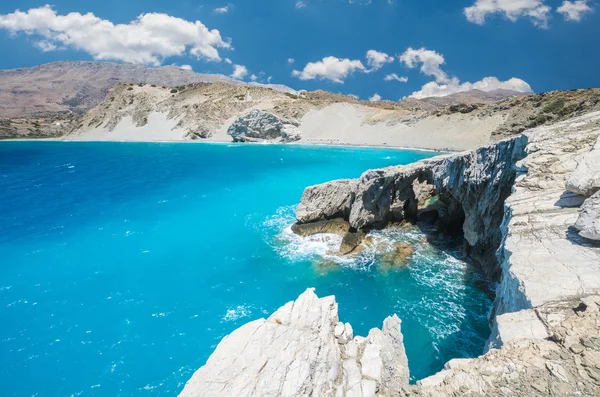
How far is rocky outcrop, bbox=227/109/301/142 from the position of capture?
84.5 metres

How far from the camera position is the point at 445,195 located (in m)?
23.0

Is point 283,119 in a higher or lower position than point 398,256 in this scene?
higher

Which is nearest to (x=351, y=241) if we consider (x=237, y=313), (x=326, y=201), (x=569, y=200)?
(x=326, y=201)

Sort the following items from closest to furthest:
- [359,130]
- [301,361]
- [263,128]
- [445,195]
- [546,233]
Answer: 1. [301,361]
2. [546,233]
3. [445,195]
4. [263,128]
5. [359,130]

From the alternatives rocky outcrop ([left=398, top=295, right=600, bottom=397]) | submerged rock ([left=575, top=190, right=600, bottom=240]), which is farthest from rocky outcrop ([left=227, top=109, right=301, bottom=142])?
rocky outcrop ([left=398, top=295, right=600, bottom=397])

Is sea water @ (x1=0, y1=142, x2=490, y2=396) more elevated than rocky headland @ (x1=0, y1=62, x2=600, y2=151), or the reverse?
rocky headland @ (x1=0, y1=62, x2=600, y2=151)

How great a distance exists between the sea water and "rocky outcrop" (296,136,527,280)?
5.54 ft

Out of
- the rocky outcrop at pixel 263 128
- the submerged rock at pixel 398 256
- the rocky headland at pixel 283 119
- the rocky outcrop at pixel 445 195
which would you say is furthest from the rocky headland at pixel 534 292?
the rocky outcrop at pixel 263 128

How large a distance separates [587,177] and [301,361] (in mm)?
8563

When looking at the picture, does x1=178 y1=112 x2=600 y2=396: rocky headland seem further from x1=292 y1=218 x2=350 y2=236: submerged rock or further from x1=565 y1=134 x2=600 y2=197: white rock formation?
x1=292 y1=218 x2=350 y2=236: submerged rock

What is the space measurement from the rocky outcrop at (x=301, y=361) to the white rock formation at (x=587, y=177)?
6102 mm

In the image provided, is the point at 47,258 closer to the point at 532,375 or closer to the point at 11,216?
the point at 11,216

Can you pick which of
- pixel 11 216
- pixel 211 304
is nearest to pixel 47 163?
pixel 11 216

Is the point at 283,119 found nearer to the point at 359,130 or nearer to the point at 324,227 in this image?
the point at 359,130
